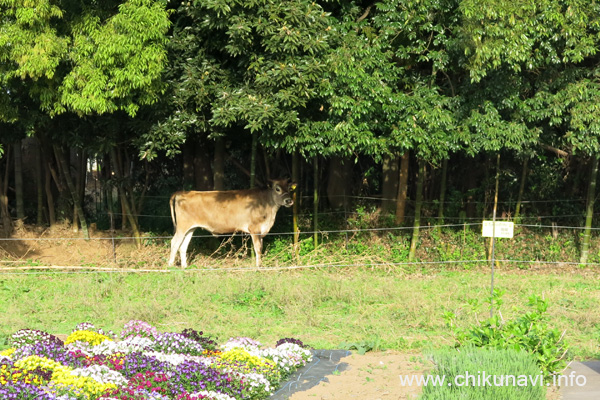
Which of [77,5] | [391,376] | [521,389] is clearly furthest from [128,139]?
[521,389]

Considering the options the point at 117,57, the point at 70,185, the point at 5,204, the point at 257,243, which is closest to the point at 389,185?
the point at 257,243

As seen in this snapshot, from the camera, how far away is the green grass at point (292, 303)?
9453mm

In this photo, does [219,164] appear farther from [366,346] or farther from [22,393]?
[22,393]

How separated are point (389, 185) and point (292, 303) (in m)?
6.66

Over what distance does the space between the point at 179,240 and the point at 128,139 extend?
8.08 feet

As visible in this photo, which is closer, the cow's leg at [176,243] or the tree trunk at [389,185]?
the cow's leg at [176,243]

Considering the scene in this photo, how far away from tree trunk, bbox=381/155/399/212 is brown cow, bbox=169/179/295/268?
271cm

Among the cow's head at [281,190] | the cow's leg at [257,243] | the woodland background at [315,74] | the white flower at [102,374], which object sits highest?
the woodland background at [315,74]

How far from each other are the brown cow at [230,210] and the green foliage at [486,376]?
8.78 m

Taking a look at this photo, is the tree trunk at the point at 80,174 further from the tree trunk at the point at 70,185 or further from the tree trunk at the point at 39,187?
the tree trunk at the point at 70,185

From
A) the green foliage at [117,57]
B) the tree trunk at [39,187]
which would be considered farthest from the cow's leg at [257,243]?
the tree trunk at [39,187]

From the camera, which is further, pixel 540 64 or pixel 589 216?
pixel 589 216

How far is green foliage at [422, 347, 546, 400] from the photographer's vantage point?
592 cm

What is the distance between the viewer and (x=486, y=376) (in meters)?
6.10
